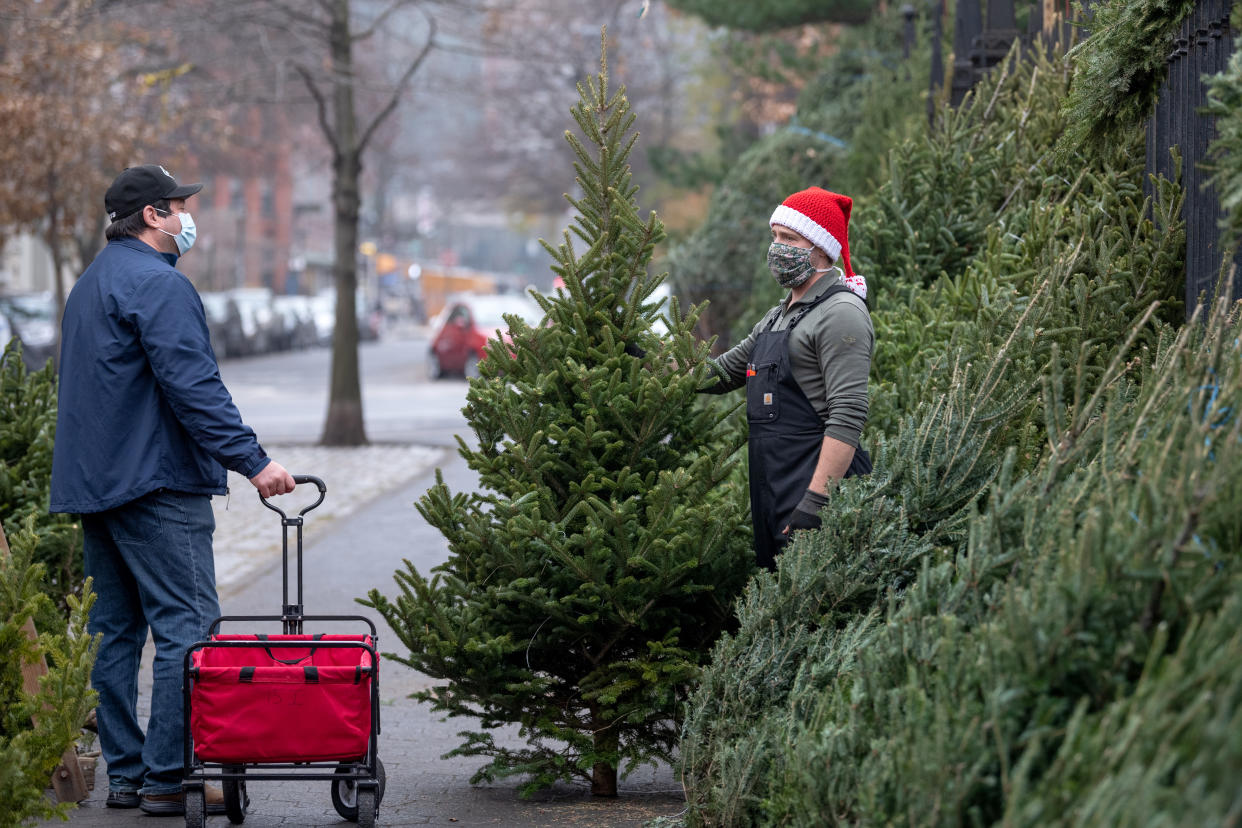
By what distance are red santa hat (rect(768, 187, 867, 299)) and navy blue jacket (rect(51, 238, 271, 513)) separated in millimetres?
1763

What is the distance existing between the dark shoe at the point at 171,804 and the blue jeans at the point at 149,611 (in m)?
0.02

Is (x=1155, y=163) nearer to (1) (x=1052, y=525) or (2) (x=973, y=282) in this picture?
(2) (x=973, y=282)

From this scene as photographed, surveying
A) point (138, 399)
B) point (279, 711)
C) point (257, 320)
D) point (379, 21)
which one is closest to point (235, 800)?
point (279, 711)

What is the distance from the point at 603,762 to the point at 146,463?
1.70 metres

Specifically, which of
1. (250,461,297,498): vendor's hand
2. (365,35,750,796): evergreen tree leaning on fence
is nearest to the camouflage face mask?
(365,35,750,796): evergreen tree leaning on fence

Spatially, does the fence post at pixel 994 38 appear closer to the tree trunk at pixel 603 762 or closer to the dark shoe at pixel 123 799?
the tree trunk at pixel 603 762

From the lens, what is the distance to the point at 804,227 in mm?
4645

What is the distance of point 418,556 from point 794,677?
6.84 metres

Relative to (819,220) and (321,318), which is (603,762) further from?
(321,318)

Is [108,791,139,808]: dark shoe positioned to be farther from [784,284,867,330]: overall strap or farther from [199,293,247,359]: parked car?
[199,293,247,359]: parked car

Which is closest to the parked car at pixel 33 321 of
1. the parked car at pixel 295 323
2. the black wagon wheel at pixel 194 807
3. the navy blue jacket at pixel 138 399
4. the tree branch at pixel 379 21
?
the tree branch at pixel 379 21

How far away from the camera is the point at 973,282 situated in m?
6.51

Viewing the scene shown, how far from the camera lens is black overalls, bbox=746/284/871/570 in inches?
180

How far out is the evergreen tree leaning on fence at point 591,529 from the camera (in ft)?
15.4
